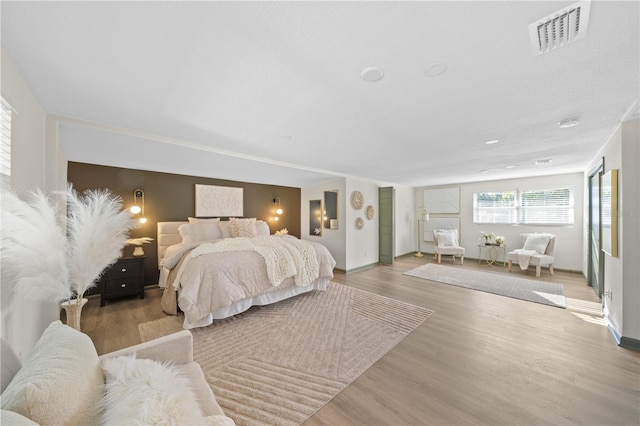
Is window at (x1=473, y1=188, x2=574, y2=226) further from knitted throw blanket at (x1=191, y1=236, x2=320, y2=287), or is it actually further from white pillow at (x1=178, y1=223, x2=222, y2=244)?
white pillow at (x1=178, y1=223, x2=222, y2=244)

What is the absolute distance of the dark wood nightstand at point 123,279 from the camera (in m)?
3.34

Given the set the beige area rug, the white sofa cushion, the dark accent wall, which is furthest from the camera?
the dark accent wall

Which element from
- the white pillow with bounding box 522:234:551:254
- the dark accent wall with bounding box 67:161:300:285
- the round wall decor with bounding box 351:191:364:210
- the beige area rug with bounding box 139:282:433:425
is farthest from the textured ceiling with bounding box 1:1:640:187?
the white pillow with bounding box 522:234:551:254

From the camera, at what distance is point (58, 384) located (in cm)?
69

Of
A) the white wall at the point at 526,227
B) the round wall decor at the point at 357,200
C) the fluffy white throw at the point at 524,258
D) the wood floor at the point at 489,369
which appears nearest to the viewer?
the wood floor at the point at 489,369

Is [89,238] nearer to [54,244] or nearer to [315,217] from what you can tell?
[54,244]

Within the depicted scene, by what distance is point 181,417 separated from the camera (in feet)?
2.56

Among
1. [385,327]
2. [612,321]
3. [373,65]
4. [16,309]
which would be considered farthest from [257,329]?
[612,321]

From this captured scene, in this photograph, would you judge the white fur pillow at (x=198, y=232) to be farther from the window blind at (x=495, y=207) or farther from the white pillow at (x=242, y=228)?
the window blind at (x=495, y=207)

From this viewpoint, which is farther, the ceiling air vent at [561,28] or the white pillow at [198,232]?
the white pillow at [198,232]

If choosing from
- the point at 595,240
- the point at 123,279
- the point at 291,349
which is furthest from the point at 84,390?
the point at 595,240

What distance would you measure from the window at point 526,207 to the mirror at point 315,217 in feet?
15.1

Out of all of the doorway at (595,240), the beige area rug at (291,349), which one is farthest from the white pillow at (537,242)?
the beige area rug at (291,349)

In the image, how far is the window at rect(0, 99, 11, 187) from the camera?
125cm
